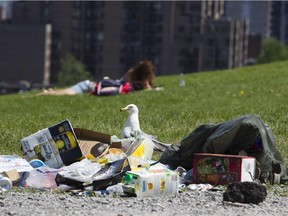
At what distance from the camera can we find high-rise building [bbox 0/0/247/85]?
13725 centimetres

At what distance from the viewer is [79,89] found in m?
20.4

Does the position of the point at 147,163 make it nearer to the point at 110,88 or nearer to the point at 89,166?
the point at 89,166

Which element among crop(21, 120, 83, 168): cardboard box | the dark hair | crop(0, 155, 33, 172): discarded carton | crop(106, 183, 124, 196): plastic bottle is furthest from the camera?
the dark hair

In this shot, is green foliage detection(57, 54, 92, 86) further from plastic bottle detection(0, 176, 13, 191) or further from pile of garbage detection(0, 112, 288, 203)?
plastic bottle detection(0, 176, 13, 191)

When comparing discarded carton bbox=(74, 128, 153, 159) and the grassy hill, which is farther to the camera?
the grassy hill

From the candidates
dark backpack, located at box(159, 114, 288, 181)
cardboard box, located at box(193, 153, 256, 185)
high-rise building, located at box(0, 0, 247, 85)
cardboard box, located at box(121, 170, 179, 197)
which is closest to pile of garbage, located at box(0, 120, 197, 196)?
cardboard box, located at box(121, 170, 179, 197)

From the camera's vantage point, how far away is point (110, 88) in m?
19.0

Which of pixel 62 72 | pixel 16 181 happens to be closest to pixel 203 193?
pixel 16 181

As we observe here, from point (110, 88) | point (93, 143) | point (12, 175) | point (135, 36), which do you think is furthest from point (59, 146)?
point (135, 36)

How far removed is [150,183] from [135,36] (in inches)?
5232

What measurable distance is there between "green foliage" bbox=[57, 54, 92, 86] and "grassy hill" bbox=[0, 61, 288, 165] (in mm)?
105284

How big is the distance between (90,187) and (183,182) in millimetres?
983

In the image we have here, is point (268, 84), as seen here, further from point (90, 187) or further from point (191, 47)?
point (191, 47)

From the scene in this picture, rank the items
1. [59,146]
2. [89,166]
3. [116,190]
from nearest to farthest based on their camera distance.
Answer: [116,190]
[89,166]
[59,146]
